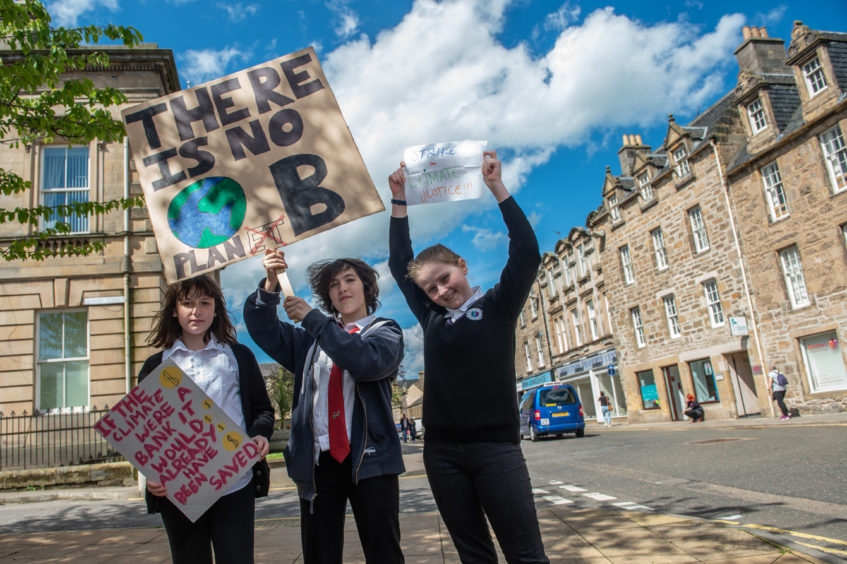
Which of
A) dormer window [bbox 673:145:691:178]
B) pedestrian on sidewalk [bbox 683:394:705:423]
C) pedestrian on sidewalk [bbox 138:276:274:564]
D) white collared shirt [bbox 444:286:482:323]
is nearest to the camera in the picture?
pedestrian on sidewalk [bbox 138:276:274:564]

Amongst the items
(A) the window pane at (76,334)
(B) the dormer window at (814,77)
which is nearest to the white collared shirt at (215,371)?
(A) the window pane at (76,334)

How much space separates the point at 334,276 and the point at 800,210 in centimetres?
2066

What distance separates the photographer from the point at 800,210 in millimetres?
19422

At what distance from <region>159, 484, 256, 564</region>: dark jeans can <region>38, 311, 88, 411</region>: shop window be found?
1260 centimetres

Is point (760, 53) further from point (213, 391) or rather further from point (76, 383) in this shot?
point (213, 391)

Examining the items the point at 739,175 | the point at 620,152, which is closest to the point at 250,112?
the point at 739,175

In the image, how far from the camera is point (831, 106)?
18250mm

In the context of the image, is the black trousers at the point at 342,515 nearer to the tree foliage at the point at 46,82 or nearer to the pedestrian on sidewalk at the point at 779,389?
the tree foliage at the point at 46,82

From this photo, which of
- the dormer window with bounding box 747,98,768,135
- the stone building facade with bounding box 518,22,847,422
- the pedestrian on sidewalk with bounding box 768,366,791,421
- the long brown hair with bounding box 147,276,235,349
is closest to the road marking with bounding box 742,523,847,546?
the long brown hair with bounding box 147,276,235,349

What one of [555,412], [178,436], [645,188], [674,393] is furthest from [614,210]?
[178,436]

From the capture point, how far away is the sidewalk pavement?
3936mm

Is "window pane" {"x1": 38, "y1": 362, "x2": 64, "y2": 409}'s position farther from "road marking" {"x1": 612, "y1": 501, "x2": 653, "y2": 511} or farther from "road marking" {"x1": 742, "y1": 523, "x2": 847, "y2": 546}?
"road marking" {"x1": 742, "y1": 523, "x2": 847, "y2": 546}

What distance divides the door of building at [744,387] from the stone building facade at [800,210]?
2.06 metres

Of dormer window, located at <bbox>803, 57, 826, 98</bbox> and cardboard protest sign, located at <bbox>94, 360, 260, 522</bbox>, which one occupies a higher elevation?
dormer window, located at <bbox>803, 57, 826, 98</bbox>
